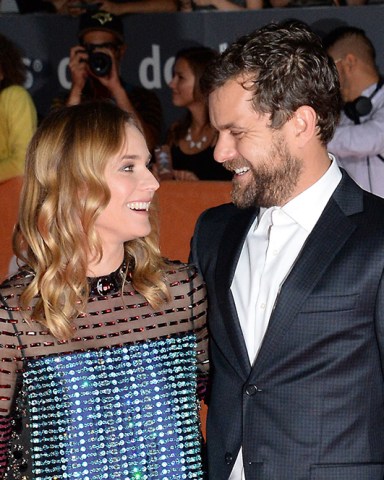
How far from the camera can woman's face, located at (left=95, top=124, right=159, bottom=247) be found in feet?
7.89

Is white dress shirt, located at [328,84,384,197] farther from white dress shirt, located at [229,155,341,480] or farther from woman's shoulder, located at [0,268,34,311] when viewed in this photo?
woman's shoulder, located at [0,268,34,311]

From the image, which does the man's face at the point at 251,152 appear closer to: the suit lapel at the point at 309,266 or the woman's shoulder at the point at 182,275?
the suit lapel at the point at 309,266

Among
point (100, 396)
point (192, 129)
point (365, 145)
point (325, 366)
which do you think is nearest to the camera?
point (325, 366)

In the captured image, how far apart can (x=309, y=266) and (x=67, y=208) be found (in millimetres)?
583

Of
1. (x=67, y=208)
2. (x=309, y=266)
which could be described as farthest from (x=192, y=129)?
(x=309, y=266)

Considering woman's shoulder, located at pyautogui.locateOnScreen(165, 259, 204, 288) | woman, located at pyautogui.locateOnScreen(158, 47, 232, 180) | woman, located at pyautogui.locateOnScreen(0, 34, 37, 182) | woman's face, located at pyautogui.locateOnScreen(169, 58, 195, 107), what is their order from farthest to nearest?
woman, located at pyautogui.locateOnScreen(0, 34, 37, 182)
woman's face, located at pyautogui.locateOnScreen(169, 58, 195, 107)
woman, located at pyautogui.locateOnScreen(158, 47, 232, 180)
woman's shoulder, located at pyautogui.locateOnScreen(165, 259, 204, 288)

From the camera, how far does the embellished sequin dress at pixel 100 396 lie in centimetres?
234

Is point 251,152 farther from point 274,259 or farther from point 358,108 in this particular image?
point 358,108

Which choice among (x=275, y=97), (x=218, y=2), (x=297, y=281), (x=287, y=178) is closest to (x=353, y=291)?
(x=297, y=281)

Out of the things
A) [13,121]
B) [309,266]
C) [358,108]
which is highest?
[309,266]

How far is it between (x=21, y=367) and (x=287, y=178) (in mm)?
760

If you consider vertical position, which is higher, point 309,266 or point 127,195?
point 127,195

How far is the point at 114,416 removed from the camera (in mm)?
2363

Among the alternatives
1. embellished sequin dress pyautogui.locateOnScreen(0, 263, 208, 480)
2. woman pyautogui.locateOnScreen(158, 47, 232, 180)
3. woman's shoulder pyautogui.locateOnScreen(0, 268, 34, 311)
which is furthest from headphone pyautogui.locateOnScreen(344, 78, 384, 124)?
woman's shoulder pyautogui.locateOnScreen(0, 268, 34, 311)
